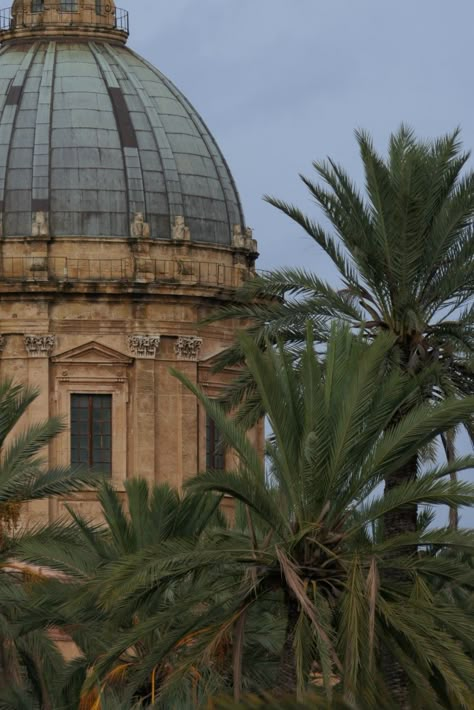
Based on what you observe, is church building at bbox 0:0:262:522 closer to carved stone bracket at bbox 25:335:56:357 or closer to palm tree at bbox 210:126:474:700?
carved stone bracket at bbox 25:335:56:357

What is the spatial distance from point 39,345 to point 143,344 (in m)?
2.31

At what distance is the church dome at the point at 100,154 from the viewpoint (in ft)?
234

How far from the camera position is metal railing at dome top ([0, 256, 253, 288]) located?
70.1m

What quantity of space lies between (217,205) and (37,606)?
28.1m

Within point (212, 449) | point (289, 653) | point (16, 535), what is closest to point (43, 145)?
point (212, 449)

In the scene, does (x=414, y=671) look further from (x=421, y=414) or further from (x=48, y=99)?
(x=48, y=99)

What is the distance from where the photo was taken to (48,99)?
7231 centimetres

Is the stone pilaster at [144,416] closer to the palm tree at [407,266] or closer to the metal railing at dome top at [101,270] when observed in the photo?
the metal railing at dome top at [101,270]

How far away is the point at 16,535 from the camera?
4653 cm

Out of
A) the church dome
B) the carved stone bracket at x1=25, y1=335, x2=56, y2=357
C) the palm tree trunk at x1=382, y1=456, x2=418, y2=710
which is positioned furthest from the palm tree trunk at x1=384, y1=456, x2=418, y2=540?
the church dome

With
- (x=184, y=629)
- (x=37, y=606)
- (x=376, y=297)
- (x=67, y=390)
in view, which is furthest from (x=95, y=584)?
(x=67, y=390)

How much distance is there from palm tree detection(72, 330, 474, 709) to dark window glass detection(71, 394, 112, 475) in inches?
1070

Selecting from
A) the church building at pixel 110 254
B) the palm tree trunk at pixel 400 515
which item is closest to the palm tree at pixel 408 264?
the palm tree trunk at pixel 400 515

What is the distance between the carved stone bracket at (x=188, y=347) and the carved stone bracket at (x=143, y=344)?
50cm
